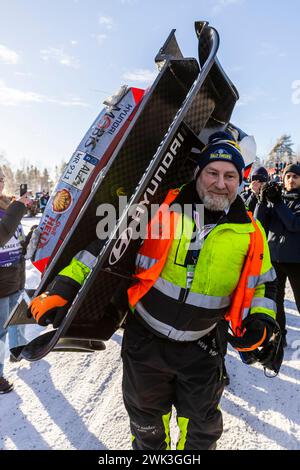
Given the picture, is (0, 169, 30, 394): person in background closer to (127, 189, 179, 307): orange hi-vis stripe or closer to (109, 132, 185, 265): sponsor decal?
(109, 132, 185, 265): sponsor decal

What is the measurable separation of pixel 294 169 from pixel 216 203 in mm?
2258

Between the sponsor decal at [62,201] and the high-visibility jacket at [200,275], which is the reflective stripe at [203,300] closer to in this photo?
the high-visibility jacket at [200,275]

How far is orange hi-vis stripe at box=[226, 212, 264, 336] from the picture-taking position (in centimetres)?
177

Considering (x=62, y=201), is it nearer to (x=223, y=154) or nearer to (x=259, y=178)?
(x=223, y=154)

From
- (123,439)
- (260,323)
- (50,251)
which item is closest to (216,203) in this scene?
(260,323)

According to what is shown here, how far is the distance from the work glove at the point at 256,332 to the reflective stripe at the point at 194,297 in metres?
0.16

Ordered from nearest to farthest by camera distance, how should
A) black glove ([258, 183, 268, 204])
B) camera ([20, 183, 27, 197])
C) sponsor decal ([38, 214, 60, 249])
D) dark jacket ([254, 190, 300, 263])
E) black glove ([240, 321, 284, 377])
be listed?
black glove ([240, 321, 284, 377]), sponsor decal ([38, 214, 60, 249]), camera ([20, 183, 27, 197]), dark jacket ([254, 190, 300, 263]), black glove ([258, 183, 268, 204])

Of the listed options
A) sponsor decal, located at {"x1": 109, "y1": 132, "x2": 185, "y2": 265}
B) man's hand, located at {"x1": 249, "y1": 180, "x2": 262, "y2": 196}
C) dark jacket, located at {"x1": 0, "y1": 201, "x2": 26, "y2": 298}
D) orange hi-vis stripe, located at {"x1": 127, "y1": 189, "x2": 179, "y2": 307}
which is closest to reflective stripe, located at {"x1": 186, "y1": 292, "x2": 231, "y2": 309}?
orange hi-vis stripe, located at {"x1": 127, "y1": 189, "x2": 179, "y2": 307}

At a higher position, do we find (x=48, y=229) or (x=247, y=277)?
(x=247, y=277)

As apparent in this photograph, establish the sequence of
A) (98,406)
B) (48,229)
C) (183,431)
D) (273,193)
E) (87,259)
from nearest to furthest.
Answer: (87,259), (183,431), (48,229), (98,406), (273,193)

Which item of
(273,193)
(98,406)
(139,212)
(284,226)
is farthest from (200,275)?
(284,226)

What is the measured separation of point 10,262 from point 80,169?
4.09 feet

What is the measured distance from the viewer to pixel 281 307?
3.73m

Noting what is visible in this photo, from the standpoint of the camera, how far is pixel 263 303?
1.79m
